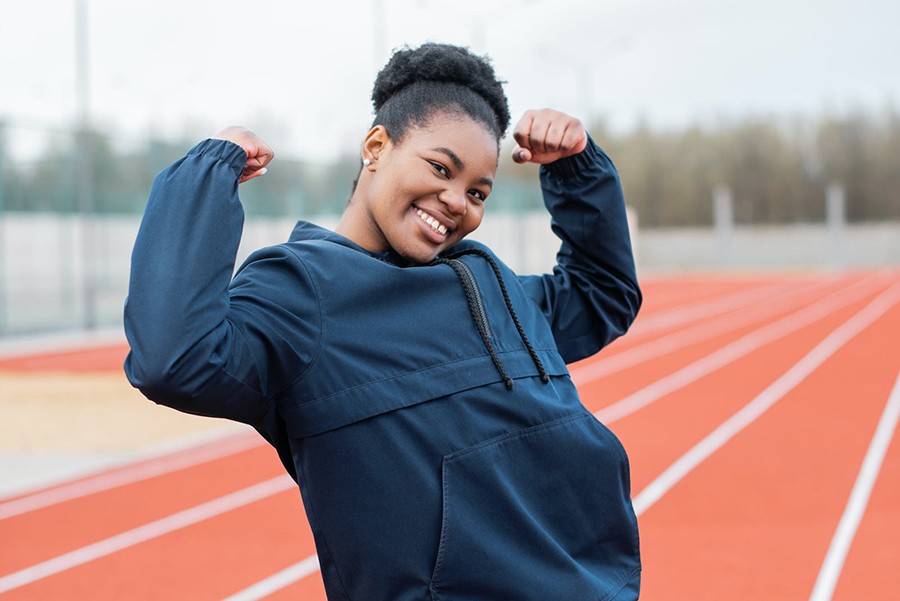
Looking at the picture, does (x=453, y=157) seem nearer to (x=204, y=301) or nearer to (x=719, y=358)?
(x=204, y=301)

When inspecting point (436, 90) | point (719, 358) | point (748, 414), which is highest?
point (436, 90)

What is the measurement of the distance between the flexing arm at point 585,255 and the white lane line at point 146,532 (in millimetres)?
3368

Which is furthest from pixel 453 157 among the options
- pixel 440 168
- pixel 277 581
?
pixel 277 581

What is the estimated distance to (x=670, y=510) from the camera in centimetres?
521

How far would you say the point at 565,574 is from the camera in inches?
55.0

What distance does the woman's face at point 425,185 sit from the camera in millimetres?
1475

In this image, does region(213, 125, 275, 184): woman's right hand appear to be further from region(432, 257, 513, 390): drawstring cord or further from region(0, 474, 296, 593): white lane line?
region(0, 474, 296, 593): white lane line

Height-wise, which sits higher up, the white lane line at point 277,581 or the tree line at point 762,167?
the tree line at point 762,167

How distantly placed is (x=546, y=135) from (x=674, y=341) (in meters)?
12.8

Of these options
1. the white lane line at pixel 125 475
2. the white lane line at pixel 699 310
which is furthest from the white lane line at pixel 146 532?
the white lane line at pixel 699 310

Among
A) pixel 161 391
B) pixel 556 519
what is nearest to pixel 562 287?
pixel 556 519

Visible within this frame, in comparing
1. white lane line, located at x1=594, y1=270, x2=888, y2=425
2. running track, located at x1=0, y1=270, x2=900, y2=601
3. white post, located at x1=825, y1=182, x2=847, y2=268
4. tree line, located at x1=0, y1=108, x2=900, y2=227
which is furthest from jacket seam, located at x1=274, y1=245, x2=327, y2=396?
white post, located at x1=825, y1=182, x2=847, y2=268

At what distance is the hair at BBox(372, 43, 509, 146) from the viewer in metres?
1.52

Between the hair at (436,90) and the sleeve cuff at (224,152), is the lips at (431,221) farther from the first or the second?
the sleeve cuff at (224,152)
